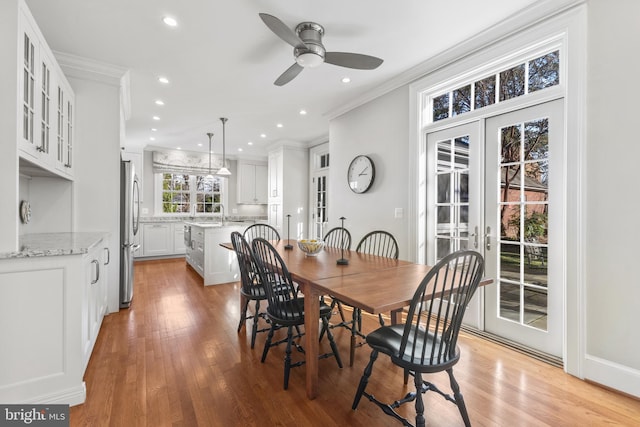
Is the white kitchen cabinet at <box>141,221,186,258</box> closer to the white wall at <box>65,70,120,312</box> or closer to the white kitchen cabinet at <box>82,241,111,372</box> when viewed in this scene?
the white wall at <box>65,70,120,312</box>

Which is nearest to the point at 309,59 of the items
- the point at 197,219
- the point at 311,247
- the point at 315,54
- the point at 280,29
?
the point at 315,54

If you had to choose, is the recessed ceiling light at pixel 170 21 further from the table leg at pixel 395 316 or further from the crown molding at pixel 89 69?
the table leg at pixel 395 316

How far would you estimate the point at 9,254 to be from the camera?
5.16 feet

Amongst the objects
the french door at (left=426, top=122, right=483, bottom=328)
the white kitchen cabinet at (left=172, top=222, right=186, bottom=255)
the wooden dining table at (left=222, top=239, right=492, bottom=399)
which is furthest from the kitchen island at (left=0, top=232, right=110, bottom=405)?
the white kitchen cabinet at (left=172, top=222, right=186, bottom=255)

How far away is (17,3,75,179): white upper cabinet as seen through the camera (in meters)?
1.78

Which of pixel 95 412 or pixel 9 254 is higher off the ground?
pixel 9 254

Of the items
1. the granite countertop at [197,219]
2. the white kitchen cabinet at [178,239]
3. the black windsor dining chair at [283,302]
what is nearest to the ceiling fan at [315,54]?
the black windsor dining chair at [283,302]

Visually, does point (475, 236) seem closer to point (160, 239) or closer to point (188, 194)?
point (160, 239)

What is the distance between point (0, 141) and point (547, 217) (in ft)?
12.3

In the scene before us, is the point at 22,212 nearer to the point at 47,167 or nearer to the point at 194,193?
the point at 47,167

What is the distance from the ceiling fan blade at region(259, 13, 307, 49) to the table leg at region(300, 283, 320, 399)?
5.69ft

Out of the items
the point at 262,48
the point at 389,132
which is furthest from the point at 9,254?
the point at 389,132

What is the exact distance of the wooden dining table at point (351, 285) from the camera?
4.66ft

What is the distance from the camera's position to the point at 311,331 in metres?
1.80
